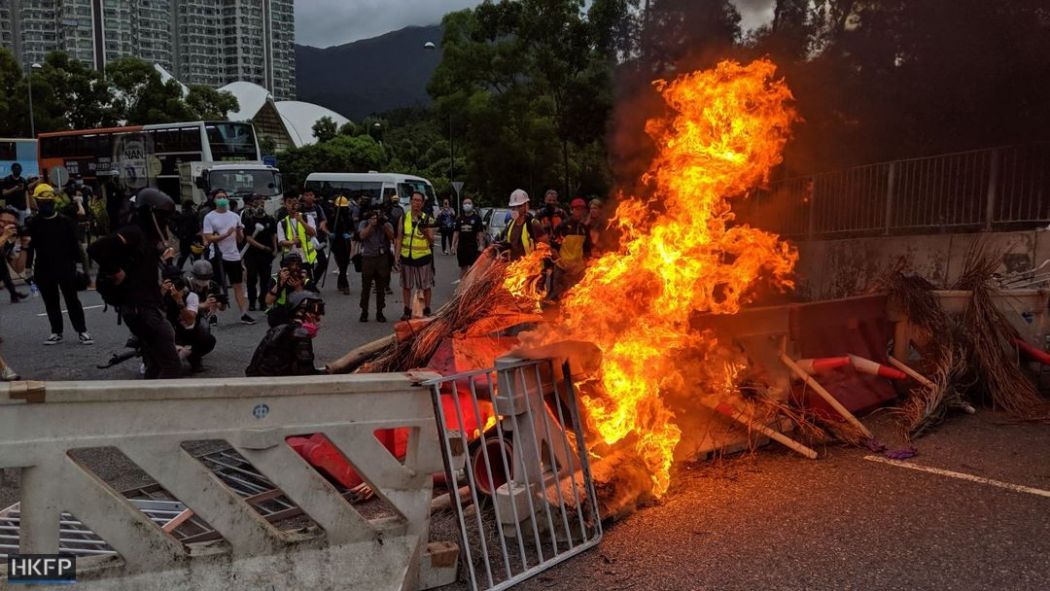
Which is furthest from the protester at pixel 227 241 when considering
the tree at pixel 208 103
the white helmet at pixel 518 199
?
the tree at pixel 208 103

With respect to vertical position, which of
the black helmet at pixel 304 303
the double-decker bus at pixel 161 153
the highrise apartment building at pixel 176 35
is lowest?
the black helmet at pixel 304 303

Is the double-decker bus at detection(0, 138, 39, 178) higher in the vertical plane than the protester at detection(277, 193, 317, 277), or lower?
higher

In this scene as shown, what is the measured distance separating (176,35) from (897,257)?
144m

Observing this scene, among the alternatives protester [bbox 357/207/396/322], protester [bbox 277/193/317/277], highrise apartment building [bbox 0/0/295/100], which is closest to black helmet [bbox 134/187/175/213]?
protester [bbox 357/207/396/322]

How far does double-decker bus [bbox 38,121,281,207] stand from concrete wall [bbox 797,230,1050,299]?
20439 millimetres

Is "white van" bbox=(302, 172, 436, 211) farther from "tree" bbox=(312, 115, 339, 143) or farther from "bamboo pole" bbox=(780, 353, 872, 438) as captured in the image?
"tree" bbox=(312, 115, 339, 143)

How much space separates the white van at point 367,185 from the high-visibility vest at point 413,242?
69.9ft

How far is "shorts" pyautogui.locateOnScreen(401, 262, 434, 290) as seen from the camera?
10273mm

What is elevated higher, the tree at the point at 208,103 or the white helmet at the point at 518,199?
the tree at the point at 208,103

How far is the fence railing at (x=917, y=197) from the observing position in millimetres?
9219

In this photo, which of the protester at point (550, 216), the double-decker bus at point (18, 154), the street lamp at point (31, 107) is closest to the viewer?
the protester at point (550, 216)

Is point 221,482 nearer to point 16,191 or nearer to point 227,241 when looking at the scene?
point 227,241

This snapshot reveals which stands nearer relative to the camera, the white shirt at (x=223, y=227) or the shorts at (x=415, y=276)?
the shorts at (x=415, y=276)

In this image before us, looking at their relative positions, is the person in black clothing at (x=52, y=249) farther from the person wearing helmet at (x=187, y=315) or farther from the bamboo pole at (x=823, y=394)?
the bamboo pole at (x=823, y=394)
